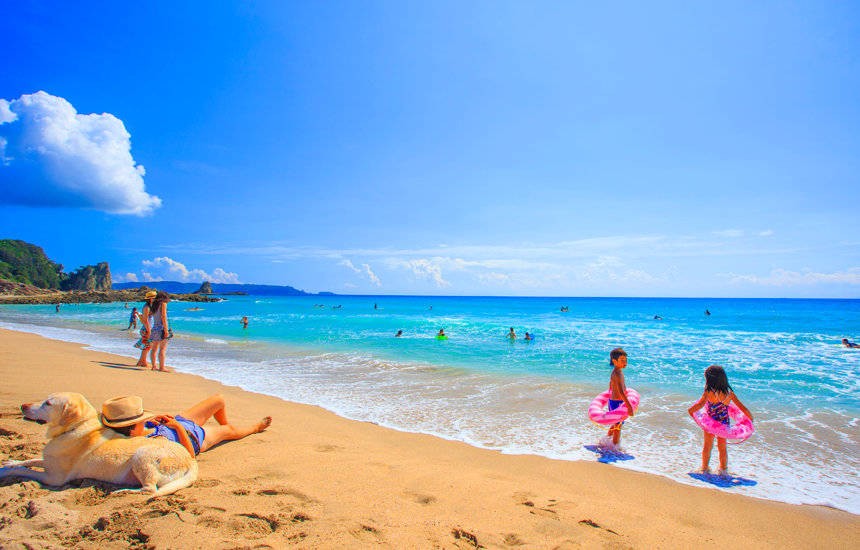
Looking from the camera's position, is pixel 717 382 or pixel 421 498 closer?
pixel 421 498

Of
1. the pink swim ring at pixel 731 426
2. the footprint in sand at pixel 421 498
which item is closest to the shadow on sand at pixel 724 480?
the pink swim ring at pixel 731 426

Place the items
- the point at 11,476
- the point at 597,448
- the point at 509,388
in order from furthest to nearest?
the point at 509,388, the point at 597,448, the point at 11,476

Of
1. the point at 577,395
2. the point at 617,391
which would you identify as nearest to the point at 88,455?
the point at 617,391

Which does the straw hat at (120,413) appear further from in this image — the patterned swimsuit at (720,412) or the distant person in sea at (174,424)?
the patterned swimsuit at (720,412)

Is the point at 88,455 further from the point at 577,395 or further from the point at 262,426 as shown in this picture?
the point at 577,395

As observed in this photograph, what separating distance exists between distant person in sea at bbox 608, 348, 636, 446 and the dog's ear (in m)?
6.33

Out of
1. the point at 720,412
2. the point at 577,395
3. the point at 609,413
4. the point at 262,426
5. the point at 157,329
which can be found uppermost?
the point at 157,329

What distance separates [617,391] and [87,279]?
129 metres

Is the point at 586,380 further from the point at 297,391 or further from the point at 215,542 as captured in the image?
the point at 215,542

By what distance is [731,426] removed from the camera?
5.03 meters

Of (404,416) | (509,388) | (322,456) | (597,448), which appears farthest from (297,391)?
(597,448)

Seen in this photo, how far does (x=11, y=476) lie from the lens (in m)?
3.07

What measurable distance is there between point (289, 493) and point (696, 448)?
6.27m

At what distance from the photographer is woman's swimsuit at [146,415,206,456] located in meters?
3.59
